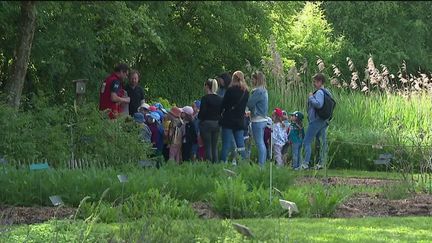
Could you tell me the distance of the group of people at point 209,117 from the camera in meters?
14.3

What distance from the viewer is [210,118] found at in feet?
48.2

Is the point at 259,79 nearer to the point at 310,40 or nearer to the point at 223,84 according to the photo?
the point at 223,84

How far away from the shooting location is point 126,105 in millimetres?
14539

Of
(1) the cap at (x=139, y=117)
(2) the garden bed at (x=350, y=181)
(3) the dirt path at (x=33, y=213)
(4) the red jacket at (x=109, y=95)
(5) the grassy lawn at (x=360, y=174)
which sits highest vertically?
(4) the red jacket at (x=109, y=95)

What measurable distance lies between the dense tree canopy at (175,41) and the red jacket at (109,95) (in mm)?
951

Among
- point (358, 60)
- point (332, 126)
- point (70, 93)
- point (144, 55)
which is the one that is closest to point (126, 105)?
point (70, 93)

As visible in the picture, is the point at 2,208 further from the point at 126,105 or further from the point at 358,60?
the point at 358,60

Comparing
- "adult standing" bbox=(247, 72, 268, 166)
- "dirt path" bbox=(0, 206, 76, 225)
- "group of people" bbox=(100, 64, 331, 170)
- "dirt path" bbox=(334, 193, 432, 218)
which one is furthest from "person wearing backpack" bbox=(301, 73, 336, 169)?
"dirt path" bbox=(0, 206, 76, 225)

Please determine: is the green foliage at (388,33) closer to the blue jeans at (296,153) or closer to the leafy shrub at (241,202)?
the blue jeans at (296,153)

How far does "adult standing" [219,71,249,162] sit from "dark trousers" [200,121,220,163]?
149 mm

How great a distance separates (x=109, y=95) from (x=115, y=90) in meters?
0.16

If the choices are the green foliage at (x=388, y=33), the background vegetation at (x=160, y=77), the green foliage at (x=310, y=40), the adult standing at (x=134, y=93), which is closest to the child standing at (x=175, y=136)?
the adult standing at (x=134, y=93)

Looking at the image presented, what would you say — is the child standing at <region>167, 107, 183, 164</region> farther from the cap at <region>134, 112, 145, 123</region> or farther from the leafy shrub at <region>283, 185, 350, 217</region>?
the leafy shrub at <region>283, 185, 350, 217</region>

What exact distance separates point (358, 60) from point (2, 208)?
33146 mm
